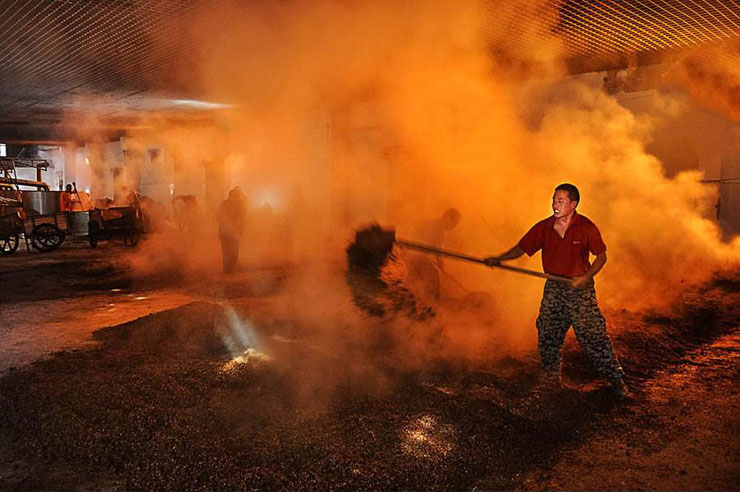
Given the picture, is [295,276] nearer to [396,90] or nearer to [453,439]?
[396,90]

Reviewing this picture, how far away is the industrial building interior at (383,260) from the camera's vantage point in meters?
3.04

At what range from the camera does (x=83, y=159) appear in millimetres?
22547

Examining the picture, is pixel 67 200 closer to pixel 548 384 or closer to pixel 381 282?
pixel 381 282

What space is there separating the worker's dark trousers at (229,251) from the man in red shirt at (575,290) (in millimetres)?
6589

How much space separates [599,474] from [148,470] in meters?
2.44

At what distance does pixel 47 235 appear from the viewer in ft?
42.4

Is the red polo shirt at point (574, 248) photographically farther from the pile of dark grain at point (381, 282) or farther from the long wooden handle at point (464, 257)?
the pile of dark grain at point (381, 282)

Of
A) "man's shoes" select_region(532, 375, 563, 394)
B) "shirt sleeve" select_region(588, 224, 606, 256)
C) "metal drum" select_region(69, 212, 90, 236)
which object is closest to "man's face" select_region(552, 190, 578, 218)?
"shirt sleeve" select_region(588, 224, 606, 256)

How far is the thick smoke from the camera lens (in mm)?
5973

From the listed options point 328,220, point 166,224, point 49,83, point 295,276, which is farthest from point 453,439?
point 166,224

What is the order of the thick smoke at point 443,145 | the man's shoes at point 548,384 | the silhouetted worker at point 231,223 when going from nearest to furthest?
the man's shoes at point 548,384 → the thick smoke at point 443,145 → the silhouetted worker at point 231,223

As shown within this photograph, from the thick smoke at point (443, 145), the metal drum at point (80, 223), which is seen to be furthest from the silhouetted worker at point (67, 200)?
the thick smoke at point (443, 145)

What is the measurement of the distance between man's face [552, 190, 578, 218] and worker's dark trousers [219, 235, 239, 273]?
263 inches

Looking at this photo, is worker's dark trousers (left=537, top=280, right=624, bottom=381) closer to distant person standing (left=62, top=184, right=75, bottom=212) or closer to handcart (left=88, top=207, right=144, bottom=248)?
handcart (left=88, top=207, right=144, bottom=248)
